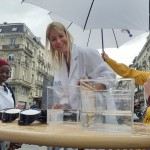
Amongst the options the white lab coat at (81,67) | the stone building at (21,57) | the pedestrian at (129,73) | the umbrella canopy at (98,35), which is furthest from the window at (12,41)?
the white lab coat at (81,67)

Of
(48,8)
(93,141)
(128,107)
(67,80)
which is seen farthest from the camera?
(48,8)

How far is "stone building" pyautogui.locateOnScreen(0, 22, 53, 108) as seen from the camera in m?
32.1

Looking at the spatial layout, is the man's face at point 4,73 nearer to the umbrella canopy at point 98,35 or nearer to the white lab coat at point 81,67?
the white lab coat at point 81,67

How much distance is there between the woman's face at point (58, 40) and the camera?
1247mm

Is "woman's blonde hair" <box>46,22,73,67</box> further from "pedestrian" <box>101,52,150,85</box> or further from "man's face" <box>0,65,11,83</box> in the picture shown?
"pedestrian" <box>101,52,150,85</box>

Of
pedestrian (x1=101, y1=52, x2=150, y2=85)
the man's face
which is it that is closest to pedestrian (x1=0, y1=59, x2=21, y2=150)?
the man's face

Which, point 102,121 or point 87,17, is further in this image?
point 87,17

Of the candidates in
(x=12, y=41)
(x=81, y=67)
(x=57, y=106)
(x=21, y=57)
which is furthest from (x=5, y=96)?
(x=12, y=41)

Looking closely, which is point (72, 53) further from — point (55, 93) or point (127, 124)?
point (127, 124)

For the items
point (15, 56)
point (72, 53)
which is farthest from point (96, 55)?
point (15, 56)

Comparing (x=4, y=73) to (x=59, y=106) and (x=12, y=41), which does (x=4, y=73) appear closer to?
(x=59, y=106)

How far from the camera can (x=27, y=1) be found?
2.74 m

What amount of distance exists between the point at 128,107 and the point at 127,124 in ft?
0.13

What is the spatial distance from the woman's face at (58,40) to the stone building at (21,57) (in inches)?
1165
